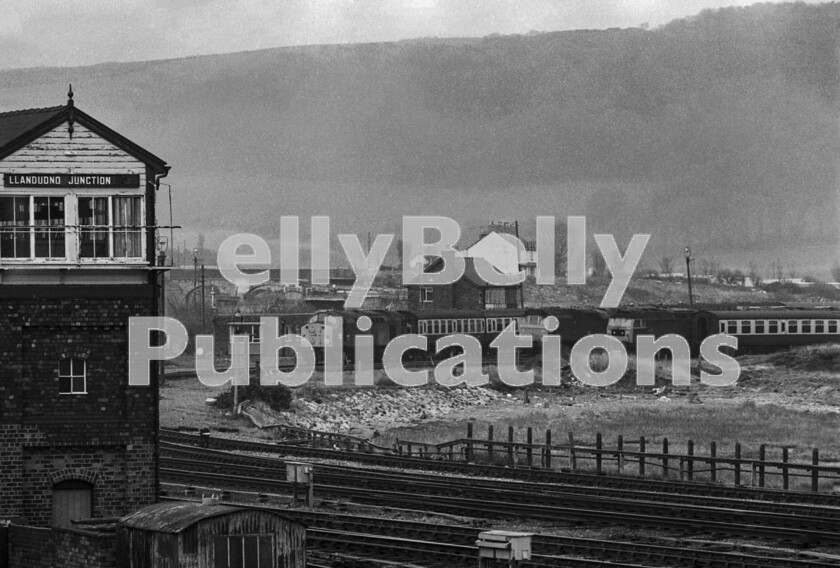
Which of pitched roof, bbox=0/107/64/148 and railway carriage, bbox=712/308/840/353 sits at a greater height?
pitched roof, bbox=0/107/64/148

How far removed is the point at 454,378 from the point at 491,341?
1285 centimetres

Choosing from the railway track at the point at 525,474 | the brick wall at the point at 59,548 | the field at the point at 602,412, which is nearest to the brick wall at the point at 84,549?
the brick wall at the point at 59,548

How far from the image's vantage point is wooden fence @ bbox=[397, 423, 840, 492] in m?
38.6

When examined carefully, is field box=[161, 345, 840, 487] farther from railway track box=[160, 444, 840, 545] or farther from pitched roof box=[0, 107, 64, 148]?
pitched roof box=[0, 107, 64, 148]

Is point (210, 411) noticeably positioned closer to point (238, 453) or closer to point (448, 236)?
point (238, 453)

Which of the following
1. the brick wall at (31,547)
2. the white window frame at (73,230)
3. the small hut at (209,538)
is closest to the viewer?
the small hut at (209,538)

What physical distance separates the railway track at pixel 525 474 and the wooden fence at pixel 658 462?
1.09 m

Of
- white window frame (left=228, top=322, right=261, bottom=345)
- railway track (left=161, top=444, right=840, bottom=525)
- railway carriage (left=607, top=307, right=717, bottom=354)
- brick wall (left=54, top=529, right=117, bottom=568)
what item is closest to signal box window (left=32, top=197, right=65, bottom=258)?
brick wall (left=54, top=529, right=117, bottom=568)

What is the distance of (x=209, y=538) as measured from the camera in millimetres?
20703

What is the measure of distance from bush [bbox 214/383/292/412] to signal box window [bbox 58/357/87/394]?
1536 inches

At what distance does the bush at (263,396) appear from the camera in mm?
66312

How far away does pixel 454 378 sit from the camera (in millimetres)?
86938

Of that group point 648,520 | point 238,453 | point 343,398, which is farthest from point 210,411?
→ point 648,520

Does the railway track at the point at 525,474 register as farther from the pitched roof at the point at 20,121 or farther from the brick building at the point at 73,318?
the pitched roof at the point at 20,121
